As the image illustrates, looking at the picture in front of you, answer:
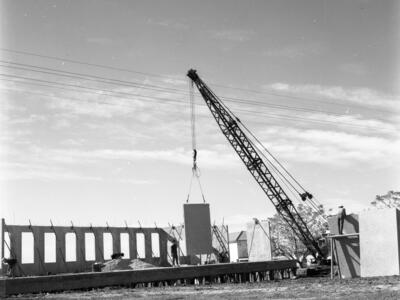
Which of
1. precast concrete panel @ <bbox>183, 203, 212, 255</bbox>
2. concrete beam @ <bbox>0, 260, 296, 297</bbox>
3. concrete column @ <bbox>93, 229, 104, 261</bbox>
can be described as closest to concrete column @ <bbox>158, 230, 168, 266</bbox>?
concrete column @ <bbox>93, 229, 104, 261</bbox>

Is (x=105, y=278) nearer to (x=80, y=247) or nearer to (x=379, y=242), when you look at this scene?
(x=379, y=242)

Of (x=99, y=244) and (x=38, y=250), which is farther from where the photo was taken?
(x=99, y=244)

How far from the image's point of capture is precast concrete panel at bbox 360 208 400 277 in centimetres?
1764

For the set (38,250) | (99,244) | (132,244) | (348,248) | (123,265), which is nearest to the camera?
(348,248)

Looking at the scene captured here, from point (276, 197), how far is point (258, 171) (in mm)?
2723

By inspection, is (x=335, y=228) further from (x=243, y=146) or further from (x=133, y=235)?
(x=133, y=235)

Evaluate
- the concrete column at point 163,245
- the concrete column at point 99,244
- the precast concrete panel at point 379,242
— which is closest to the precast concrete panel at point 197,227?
the concrete column at point 99,244

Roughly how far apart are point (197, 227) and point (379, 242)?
14.3 meters

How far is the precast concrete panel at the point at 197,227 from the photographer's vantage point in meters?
30.5

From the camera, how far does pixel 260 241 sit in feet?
128

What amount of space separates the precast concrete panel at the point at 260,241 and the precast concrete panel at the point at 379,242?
1944 centimetres

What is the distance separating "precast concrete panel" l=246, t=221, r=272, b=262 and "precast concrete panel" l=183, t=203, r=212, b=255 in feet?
26.3

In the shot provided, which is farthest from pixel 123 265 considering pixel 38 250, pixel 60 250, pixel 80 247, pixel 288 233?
pixel 288 233

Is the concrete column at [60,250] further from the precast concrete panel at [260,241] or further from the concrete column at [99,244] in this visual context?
the precast concrete panel at [260,241]
